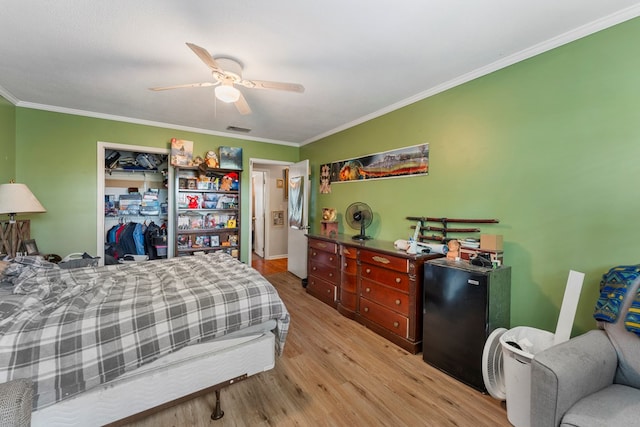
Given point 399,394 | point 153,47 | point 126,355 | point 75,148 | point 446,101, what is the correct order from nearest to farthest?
point 126,355 < point 399,394 < point 153,47 < point 446,101 < point 75,148

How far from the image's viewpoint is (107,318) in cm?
138

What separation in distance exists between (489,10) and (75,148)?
15.1 ft

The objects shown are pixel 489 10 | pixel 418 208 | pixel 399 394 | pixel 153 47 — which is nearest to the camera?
pixel 489 10

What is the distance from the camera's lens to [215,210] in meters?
4.45

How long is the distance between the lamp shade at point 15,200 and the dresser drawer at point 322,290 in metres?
3.11

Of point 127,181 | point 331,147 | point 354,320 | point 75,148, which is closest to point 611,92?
point 354,320

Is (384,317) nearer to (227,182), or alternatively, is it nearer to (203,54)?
(203,54)

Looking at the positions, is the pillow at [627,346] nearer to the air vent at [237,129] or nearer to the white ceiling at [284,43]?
the white ceiling at [284,43]

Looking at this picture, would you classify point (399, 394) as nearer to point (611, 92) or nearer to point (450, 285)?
point (450, 285)

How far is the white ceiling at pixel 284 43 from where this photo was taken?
1.59 m

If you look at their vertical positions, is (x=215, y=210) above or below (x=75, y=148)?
below

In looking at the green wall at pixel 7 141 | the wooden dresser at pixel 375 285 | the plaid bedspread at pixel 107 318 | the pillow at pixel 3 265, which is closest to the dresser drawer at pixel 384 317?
the wooden dresser at pixel 375 285

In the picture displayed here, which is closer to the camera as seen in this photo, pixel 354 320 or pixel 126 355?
pixel 126 355

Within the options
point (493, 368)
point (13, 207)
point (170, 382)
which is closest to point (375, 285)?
point (493, 368)
